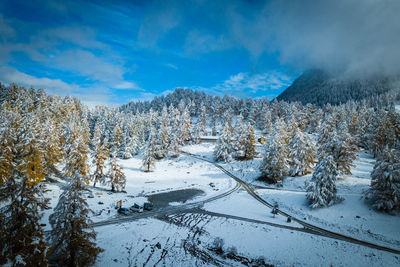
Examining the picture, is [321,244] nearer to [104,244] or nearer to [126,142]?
[104,244]

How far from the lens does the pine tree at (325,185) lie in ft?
91.6

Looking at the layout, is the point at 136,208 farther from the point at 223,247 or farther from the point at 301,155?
the point at 301,155

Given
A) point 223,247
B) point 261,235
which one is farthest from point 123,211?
point 261,235

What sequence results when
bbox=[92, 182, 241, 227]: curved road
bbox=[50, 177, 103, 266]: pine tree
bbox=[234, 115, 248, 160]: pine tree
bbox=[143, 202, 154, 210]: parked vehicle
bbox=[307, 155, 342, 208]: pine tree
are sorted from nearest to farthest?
bbox=[50, 177, 103, 266]: pine tree < bbox=[92, 182, 241, 227]: curved road < bbox=[307, 155, 342, 208]: pine tree < bbox=[143, 202, 154, 210]: parked vehicle < bbox=[234, 115, 248, 160]: pine tree

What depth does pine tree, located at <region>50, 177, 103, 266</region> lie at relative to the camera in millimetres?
14445

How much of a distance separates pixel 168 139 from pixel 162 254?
5496 centimetres

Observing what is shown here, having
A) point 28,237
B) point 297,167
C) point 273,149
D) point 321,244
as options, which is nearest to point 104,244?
point 28,237

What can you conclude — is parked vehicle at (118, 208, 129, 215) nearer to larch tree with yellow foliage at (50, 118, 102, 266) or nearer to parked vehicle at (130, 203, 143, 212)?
parked vehicle at (130, 203, 143, 212)

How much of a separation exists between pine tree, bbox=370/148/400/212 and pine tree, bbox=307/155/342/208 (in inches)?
188

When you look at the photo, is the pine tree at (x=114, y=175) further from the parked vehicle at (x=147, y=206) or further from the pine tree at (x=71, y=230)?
the pine tree at (x=71, y=230)

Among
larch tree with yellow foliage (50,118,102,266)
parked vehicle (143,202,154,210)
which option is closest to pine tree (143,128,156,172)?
parked vehicle (143,202,154,210)

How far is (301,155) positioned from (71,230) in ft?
148

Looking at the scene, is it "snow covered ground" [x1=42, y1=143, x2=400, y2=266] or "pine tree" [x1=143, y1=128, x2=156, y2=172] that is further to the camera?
"pine tree" [x1=143, y1=128, x2=156, y2=172]

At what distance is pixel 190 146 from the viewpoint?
260 feet
